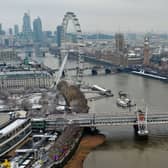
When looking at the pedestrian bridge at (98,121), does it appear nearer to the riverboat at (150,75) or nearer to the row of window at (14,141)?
the row of window at (14,141)

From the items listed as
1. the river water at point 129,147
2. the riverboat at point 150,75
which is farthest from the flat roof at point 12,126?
the riverboat at point 150,75

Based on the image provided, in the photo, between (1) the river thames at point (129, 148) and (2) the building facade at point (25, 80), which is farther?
(2) the building facade at point (25, 80)

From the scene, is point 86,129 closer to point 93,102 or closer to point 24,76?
point 93,102

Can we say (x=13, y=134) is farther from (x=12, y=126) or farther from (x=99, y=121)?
(x=99, y=121)

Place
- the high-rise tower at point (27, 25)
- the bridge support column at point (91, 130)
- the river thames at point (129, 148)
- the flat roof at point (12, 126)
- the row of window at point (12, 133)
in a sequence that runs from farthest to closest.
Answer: the high-rise tower at point (27, 25)
the bridge support column at point (91, 130)
the flat roof at point (12, 126)
the row of window at point (12, 133)
the river thames at point (129, 148)

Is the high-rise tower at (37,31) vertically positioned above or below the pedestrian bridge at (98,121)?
above

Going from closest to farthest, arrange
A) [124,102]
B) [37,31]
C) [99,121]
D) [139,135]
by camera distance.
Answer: [139,135], [99,121], [124,102], [37,31]

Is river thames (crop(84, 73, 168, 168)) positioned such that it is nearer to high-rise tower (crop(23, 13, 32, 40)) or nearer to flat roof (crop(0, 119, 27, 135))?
flat roof (crop(0, 119, 27, 135))

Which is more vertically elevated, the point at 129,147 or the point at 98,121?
the point at 98,121

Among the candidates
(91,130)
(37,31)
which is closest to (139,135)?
(91,130)
